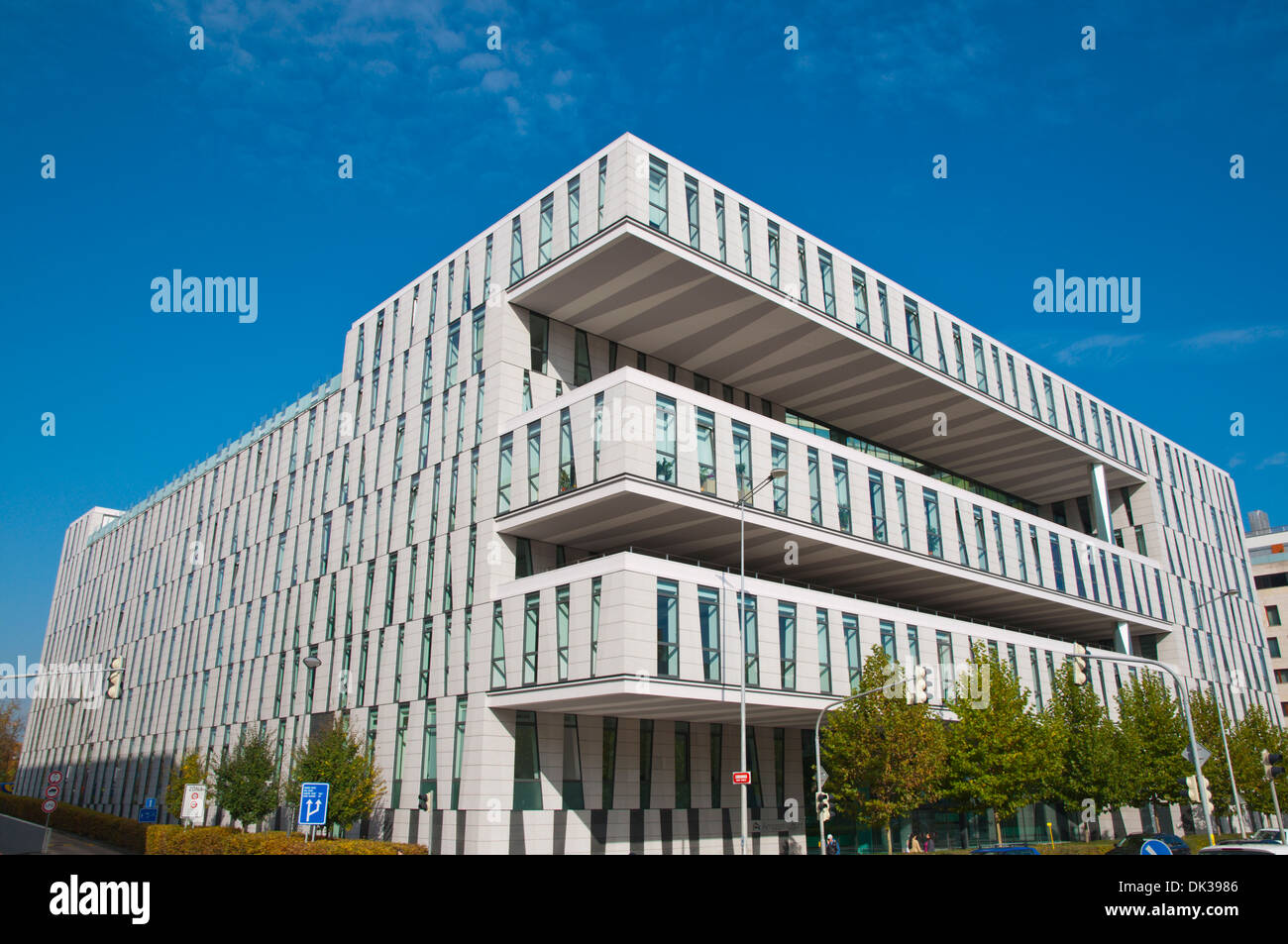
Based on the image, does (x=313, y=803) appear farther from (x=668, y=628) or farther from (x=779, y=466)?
(x=779, y=466)

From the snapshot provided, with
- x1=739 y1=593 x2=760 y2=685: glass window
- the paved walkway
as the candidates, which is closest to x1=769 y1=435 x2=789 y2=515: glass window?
x1=739 y1=593 x2=760 y2=685: glass window

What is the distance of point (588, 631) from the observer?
3353 centimetres

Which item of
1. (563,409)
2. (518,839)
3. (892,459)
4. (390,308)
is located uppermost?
(390,308)

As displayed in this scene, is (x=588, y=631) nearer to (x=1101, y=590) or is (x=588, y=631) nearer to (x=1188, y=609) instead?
(x=1101, y=590)

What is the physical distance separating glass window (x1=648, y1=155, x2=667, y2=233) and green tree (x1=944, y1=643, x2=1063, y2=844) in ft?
78.3

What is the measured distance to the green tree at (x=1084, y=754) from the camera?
4400 centimetres

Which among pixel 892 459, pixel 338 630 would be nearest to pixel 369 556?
pixel 338 630

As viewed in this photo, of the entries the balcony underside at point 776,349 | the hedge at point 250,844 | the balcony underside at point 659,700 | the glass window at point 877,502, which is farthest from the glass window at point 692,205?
the hedge at point 250,844

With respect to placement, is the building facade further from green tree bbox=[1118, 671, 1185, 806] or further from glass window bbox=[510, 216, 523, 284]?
glass window bbox=[510, 216, 523, 284]

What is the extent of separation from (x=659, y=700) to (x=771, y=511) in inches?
378

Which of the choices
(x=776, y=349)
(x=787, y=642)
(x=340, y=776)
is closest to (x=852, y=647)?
(x=787, y=642)

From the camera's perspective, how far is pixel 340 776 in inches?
1485

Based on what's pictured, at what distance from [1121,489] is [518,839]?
5093 centimetres

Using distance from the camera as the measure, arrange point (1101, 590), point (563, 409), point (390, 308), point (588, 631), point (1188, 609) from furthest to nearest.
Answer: point (1188, 609), point (1101, 590), point (390, 308), point (563, 409), point (588, 631)
